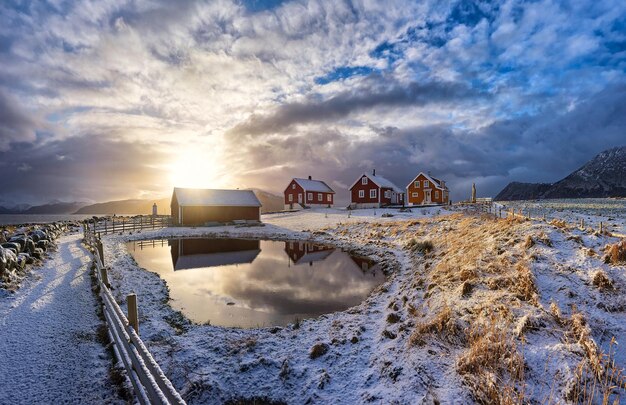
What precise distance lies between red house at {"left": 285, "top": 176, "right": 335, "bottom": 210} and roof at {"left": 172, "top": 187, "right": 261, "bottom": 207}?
51.1 ft

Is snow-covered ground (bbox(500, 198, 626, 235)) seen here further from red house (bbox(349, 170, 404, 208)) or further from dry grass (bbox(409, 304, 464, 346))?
red house (bbox(349, 170, 404, 208))

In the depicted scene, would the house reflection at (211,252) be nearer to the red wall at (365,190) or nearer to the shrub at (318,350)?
the shrub at (318,350)

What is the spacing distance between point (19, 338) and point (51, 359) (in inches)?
74.4

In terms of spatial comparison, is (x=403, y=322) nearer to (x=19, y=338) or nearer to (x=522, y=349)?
(x=522, y=349)

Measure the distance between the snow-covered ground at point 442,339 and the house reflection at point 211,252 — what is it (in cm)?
820

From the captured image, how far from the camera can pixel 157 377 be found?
168 inches

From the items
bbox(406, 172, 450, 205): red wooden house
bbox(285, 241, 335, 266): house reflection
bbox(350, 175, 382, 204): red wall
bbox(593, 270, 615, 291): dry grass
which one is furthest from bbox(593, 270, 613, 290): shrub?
bbox(350, 175, 382, 204): red wall

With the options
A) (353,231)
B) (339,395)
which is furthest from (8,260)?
(353,231)

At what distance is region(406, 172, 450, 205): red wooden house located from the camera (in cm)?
5331

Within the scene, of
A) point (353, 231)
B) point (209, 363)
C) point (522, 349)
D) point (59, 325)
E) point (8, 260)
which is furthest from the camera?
point (353, 231)

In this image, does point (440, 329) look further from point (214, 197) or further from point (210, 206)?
point (214, 197)

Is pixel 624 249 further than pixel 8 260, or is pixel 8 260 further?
pixel 8 260

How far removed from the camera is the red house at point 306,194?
62.3 m

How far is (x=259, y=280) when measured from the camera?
1585cm
